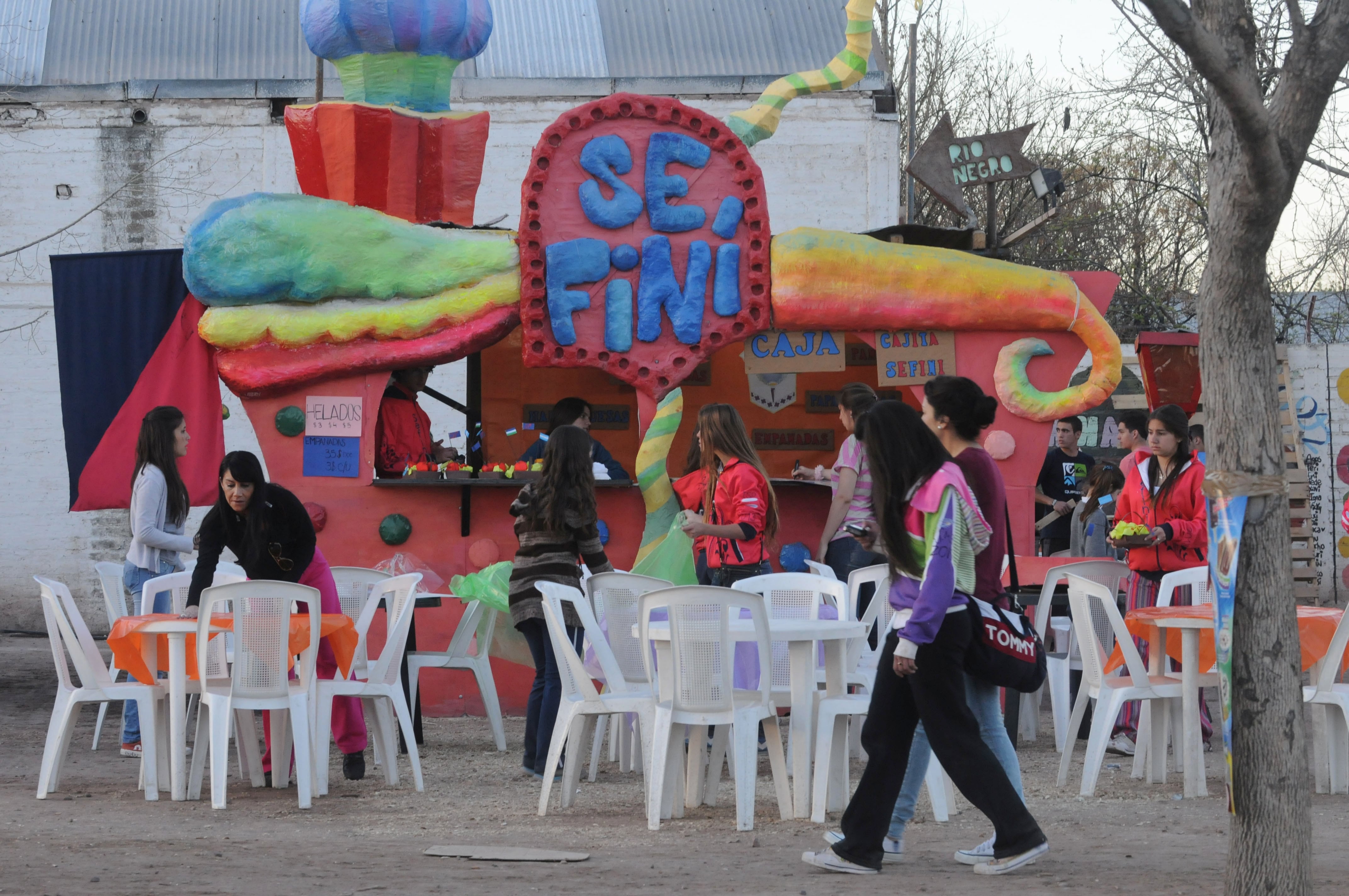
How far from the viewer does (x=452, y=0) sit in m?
9.51

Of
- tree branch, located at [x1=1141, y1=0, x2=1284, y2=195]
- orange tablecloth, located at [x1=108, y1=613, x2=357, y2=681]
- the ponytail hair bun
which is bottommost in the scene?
orange tablecloth, located at [x1=108, y1=613, x2=357, y2=681]

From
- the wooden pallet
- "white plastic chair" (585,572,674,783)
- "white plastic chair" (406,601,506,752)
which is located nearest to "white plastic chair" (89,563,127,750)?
"white plastic chair" (406,601,506,752)

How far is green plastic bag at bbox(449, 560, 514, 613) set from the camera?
→ 7.65m

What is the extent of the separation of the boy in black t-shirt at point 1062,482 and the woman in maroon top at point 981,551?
5796 mm

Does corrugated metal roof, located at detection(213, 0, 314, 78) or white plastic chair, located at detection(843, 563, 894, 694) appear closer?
white plastic chair, located at detection(843, 563, 894, 694)

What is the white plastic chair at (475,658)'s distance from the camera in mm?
7910

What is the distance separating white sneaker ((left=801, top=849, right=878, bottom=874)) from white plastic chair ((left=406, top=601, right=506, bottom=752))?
3331mm

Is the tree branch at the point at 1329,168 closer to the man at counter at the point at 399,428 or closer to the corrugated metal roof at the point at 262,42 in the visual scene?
the man at counter at the point at 399,428

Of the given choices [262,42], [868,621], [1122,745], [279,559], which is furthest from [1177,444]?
[262,42]

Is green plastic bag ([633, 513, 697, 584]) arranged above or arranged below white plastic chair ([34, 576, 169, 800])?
above

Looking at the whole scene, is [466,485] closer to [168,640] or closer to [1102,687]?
[168,640]

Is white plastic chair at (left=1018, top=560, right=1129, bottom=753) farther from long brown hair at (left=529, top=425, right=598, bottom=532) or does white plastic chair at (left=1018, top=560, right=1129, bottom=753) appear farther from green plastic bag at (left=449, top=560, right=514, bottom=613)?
green plastic bag at (left=449, top=560, right=514, bottom=613)

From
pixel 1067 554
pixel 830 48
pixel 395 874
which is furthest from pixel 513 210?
pixel 395 874

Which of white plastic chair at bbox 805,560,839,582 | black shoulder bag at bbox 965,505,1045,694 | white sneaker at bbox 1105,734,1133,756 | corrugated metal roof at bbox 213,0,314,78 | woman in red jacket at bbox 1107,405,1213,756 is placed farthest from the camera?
corrugated metal roof at bbox 213,0,314,78
